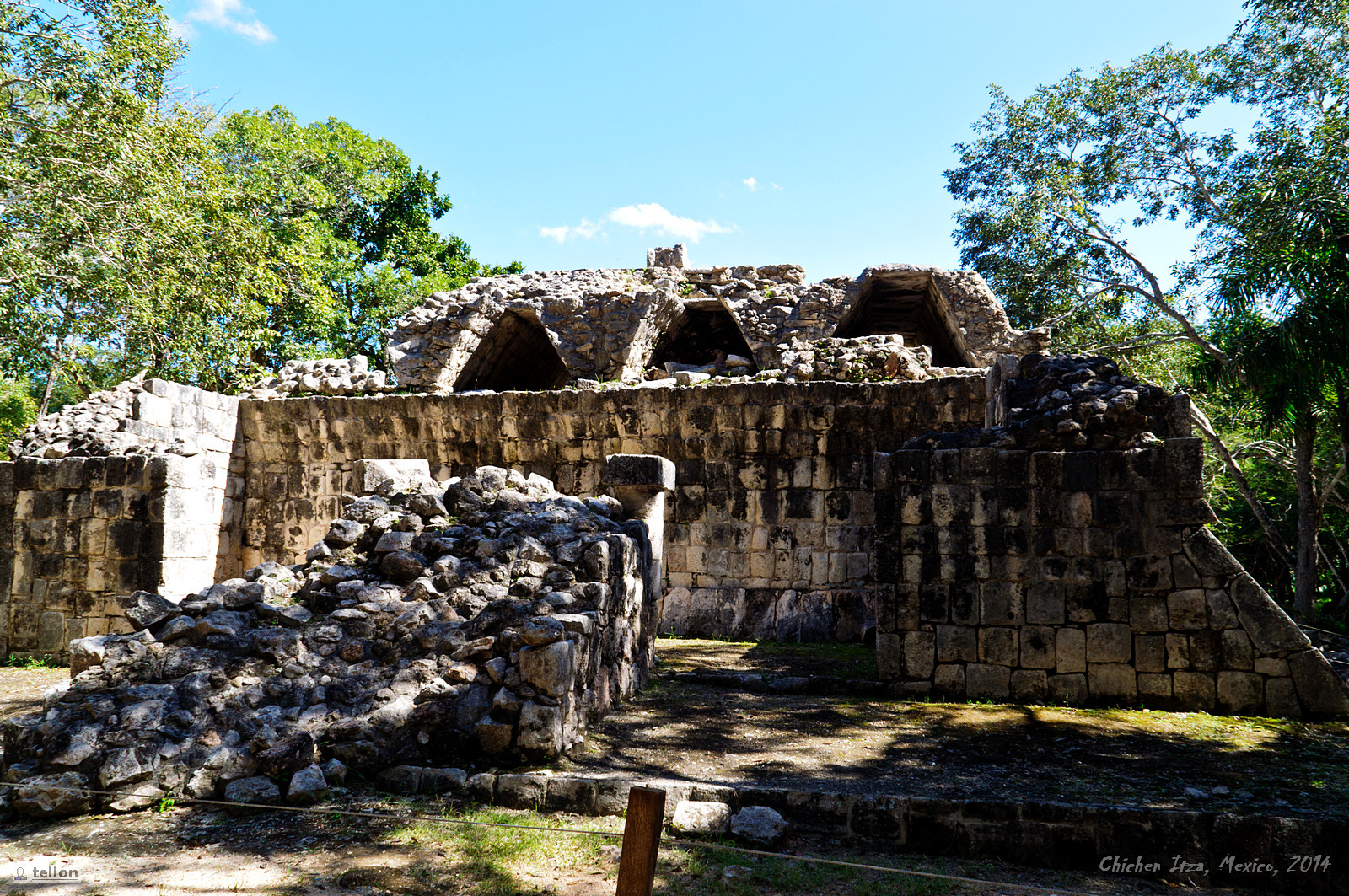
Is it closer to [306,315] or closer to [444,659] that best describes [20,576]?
[444,659]

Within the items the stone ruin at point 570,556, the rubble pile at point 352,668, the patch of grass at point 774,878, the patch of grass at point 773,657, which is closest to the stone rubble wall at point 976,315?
the stone ruin at point 570,556

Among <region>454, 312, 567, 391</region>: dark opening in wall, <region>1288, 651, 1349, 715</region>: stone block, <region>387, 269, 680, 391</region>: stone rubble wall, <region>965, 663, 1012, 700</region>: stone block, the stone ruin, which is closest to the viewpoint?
the stone ruin

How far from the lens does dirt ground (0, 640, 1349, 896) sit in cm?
318

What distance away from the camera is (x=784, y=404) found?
9.21 m

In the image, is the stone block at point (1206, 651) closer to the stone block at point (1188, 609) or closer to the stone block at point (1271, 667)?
the stone block at point (1188, 609)

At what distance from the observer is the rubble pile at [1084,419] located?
234 inches

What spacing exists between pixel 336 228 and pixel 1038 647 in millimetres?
24443

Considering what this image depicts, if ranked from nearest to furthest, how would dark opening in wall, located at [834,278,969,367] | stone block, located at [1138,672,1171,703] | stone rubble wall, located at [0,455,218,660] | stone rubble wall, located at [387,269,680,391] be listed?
stone block, located at [1138,672,1171,703]
stone rubble wall, located at [0,455,218,660]
stone rubble wall, located at [387,269,680,391]
dark opening in wall, located at [834,278,969,367]

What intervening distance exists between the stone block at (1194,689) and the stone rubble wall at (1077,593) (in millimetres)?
10

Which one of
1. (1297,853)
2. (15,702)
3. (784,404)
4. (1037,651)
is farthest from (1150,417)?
(15,702)

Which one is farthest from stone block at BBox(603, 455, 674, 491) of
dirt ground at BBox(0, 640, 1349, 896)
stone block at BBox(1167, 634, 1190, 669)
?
stone block at BBox(1167, 634, 1190, 669)

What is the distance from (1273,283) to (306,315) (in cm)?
2017

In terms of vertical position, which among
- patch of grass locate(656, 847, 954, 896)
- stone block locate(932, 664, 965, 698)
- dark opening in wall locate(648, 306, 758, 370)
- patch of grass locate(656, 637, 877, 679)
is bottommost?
patch of grass locate(656, 847, 954, 896)

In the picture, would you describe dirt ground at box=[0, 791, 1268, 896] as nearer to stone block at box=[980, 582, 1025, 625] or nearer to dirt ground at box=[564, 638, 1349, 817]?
dirt ground at box=[564, 638, 1349, 817]
